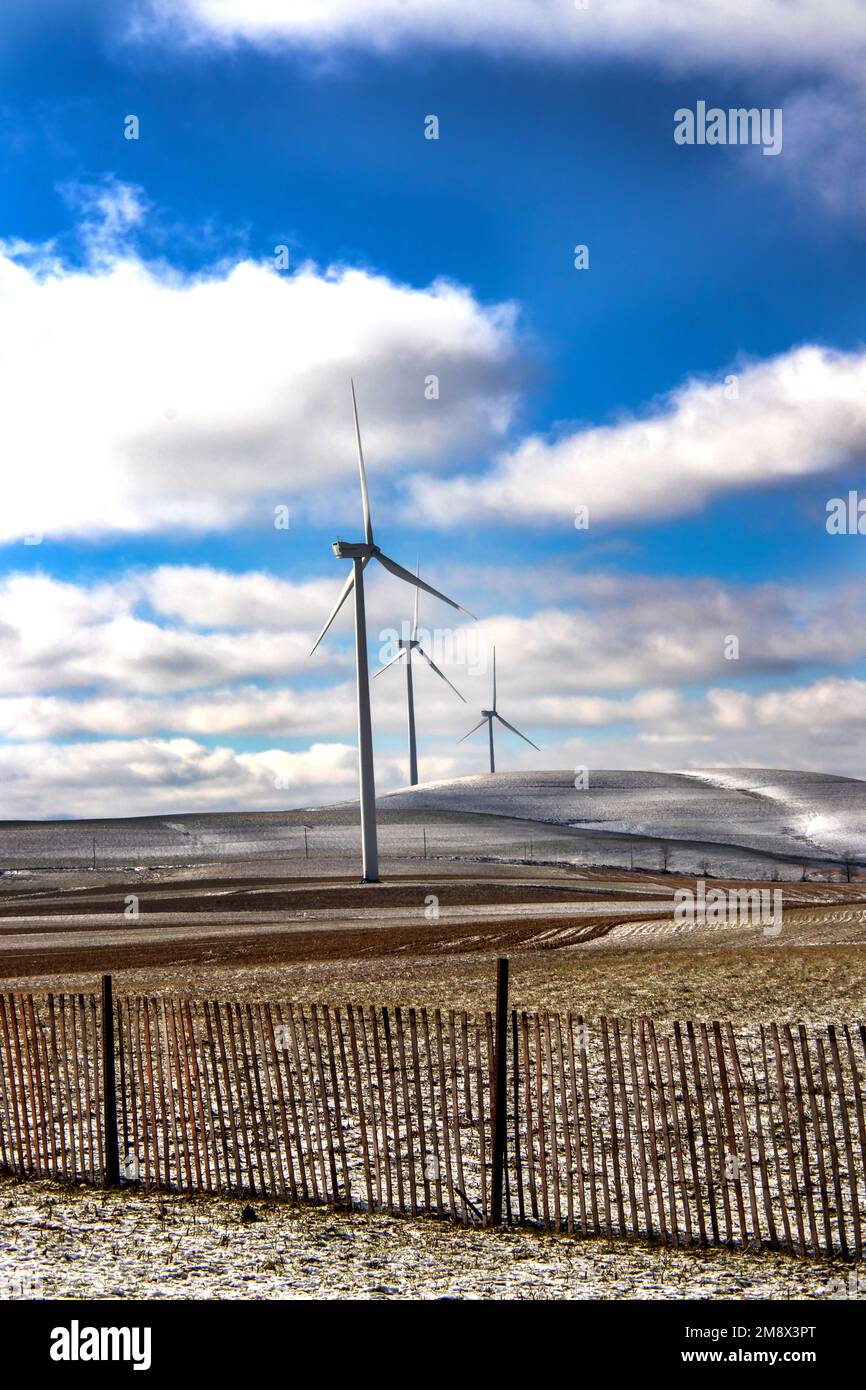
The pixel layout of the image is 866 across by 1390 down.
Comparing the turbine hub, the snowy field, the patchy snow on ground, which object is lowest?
the snowy field

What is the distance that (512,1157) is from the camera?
16.9m

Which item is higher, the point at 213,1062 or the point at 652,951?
the point at 213,1062

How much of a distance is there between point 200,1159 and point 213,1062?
1.37m

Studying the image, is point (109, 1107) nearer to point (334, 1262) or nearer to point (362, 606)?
point (334, 1262)

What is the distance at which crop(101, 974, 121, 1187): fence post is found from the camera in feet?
55.4

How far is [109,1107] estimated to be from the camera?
17.1 metres

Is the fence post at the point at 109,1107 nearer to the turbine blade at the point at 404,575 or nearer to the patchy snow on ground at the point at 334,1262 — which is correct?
the patchy snow on ground at the point at 334,1262

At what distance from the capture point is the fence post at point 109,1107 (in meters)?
16.9

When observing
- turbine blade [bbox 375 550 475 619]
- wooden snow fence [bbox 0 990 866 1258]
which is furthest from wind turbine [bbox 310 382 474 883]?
wooden snow fence [bbox 0 990 866 1258]

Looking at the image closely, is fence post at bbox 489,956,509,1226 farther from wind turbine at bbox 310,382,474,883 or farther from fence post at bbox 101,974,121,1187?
wind turbine at bbox 310,382,474,883

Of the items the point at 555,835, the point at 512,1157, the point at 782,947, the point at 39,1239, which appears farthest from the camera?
the point at 555,835

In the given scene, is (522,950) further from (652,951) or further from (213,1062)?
(213,1062)
